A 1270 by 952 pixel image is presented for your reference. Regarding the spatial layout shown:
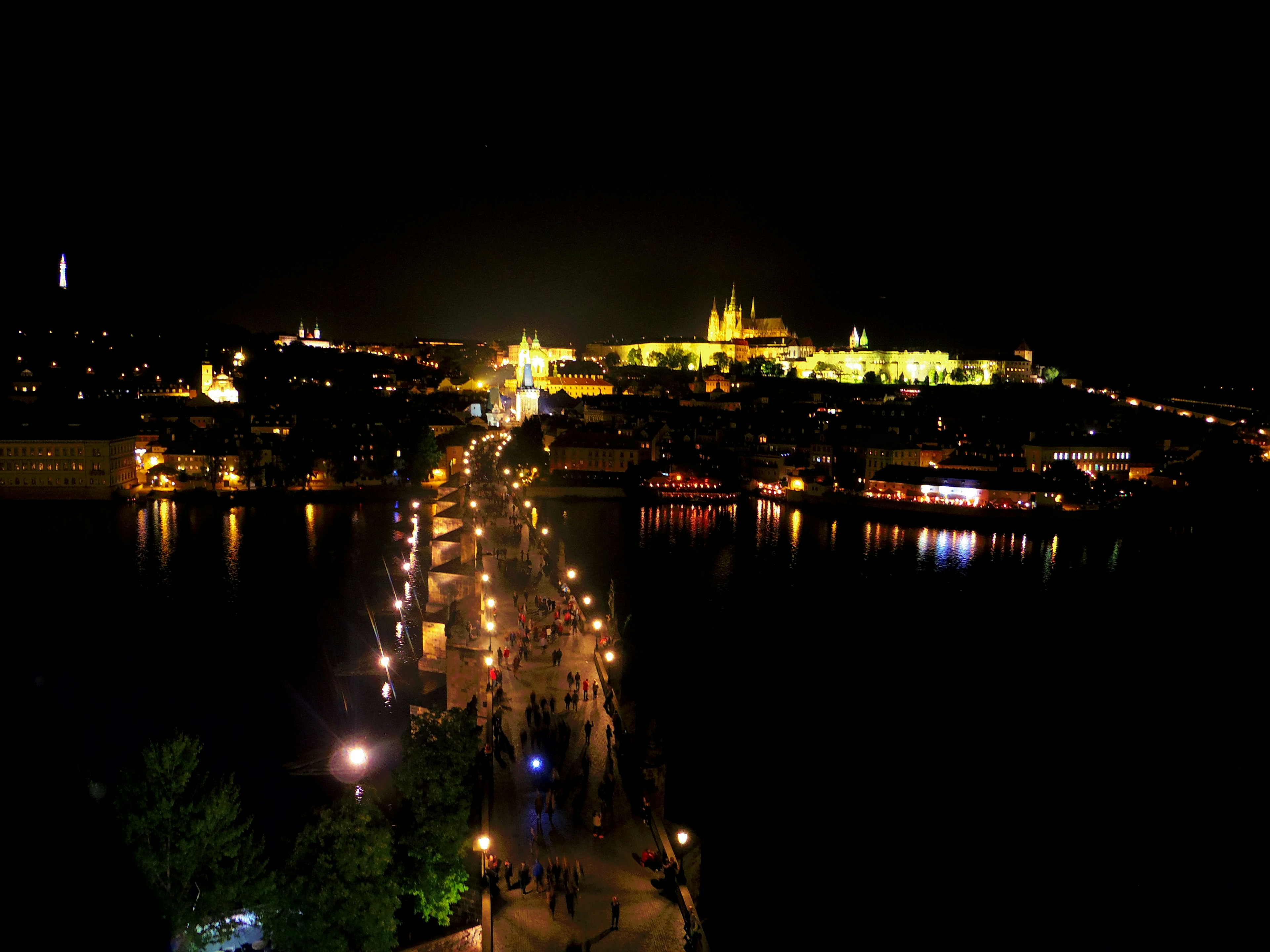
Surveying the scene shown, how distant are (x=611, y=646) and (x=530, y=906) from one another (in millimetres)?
2837

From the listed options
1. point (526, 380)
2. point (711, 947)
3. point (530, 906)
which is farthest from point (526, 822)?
point (526, 380)

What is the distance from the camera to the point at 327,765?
456cm

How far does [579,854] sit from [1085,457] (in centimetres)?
1834

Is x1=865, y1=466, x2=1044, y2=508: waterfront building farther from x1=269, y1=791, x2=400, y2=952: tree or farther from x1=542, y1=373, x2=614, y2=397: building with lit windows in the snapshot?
x1=542, y1=373, x2=614, y2=397: building with lit windows

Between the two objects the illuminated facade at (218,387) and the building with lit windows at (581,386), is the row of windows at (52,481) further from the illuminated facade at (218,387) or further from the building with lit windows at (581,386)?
the building with lit windows at (581,386)

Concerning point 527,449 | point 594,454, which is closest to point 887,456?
point 594,454

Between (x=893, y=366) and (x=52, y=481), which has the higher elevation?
(x=893, y=366)

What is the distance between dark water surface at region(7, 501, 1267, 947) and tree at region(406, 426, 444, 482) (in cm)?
360

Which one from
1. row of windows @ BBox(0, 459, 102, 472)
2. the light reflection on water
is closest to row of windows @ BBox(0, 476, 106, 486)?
row of windows @ BBox(0, 459, 102, 472)

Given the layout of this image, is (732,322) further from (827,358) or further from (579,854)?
(579,854)

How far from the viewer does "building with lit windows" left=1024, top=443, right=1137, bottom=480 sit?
1828 cm

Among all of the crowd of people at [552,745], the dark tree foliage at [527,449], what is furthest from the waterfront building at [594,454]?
the crowd of people at [552,745]

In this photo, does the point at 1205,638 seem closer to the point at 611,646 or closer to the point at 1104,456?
the point at 611,646

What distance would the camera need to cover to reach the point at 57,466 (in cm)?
1369
